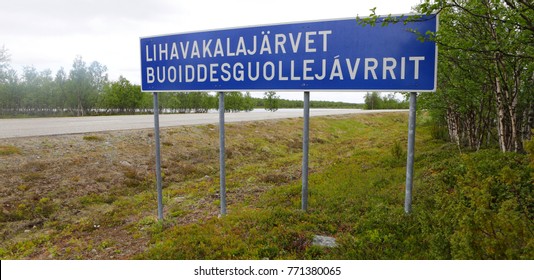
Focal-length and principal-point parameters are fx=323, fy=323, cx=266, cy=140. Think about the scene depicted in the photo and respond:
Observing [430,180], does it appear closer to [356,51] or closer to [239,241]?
[356,51]

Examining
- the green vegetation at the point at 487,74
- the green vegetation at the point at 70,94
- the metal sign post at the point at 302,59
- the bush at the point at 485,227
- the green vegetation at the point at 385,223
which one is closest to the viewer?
the bush at the point at 485,227

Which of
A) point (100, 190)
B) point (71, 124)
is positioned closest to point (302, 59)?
point (100, 190)

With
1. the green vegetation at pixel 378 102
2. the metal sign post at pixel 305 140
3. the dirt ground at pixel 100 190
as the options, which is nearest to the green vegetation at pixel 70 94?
the green vegetation at pixel 378 102

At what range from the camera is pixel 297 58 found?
5.86 m

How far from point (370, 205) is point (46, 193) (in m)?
9.09

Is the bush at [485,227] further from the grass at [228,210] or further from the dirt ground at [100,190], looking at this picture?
the dirt ground at [100,190]

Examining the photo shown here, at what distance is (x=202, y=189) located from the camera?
10516 millimetres

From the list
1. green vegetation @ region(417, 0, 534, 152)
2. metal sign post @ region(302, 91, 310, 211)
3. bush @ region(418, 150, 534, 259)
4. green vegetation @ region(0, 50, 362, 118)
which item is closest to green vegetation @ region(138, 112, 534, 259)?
bush @ region(418, 150, 534, 259)

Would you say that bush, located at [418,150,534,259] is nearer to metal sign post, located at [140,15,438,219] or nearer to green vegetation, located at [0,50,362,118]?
metal sign post, located at [140,15,438,219]

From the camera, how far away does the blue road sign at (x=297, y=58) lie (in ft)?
16.5

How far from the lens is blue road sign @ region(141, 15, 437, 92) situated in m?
5.04

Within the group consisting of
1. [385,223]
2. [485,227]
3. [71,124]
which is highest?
[71,124]

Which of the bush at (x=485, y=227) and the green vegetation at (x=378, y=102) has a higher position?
the green vegetation at (x=378, y=102)

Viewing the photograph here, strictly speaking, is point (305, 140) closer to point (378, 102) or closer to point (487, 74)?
point (487, 74)
